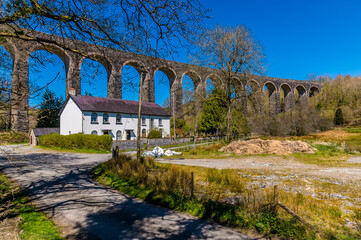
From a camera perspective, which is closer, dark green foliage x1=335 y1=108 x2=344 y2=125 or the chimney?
the chimney

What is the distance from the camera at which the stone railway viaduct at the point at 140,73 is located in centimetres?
692

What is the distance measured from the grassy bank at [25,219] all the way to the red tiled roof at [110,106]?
21390 mm

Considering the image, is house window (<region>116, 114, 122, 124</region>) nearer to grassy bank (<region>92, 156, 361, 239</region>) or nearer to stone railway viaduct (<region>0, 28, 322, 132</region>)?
stone railway viaduct (<region>0, 28, 322, 132</region>)

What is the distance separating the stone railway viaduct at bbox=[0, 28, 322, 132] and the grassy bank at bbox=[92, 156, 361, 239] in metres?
3.49

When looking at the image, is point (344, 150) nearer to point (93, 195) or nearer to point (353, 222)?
point (353, 222)

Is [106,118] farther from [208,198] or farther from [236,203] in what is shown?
[236,203]

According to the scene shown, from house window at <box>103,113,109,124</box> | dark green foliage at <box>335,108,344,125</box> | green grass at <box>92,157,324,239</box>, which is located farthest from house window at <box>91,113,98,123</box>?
dark green foliage at <box>335,108,344,125</box>

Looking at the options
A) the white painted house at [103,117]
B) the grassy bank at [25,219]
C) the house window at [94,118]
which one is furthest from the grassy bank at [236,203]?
the house window at [94,118]

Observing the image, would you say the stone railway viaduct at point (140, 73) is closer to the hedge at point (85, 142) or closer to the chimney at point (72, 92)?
the chimney at point (72, 92)

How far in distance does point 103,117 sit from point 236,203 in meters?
25.6

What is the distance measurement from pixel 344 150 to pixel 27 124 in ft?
114

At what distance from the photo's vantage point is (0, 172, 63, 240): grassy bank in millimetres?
4121

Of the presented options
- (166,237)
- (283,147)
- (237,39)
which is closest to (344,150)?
(283,147)

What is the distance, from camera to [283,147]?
631 inches
